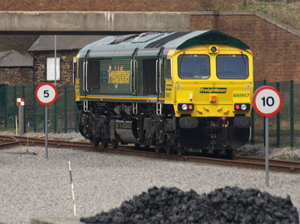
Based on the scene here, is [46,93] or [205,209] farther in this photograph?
[46,93]

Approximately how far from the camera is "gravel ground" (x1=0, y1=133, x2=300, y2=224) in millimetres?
9391

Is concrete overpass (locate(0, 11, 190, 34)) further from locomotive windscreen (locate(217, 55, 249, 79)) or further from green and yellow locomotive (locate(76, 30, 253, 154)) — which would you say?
locomotive windscreen (locate(217, 55, 249, 79))

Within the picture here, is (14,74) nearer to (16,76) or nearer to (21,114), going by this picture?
(16,76)

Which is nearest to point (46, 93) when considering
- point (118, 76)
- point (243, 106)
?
point (118, 76)

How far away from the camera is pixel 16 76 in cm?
6025

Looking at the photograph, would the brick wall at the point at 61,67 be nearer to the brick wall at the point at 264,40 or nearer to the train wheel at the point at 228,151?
→ the brick wall at the point at 264,40

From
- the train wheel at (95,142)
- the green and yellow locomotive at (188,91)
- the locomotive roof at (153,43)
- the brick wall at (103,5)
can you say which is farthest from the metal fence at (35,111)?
A: the green and yellow locomotive at (188,91)

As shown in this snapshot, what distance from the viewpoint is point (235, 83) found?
15602mm

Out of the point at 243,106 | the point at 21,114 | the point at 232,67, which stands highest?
the point at 232,67

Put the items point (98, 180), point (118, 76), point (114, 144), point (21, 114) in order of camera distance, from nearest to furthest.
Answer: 1. point (98, 180)
2. point (118, 76)
3. point (114, 144)
4. point (21, 114)

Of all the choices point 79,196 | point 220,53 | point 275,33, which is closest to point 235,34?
point 275,33

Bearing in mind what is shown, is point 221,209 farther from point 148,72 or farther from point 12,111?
point 12,111

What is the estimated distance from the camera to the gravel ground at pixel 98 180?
30.8ft

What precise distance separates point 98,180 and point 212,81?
495cm
